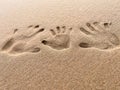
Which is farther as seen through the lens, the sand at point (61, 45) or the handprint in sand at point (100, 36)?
the handprint in sand at point (100, 36)

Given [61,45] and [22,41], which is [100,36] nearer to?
[61,45]

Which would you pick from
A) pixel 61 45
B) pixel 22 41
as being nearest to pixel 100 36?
pixel 61 45

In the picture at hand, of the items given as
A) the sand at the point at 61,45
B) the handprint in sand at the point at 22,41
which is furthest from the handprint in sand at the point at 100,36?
the handprint in sand at the point at 22,41

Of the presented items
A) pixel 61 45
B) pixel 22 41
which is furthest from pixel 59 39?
pixel 22 41

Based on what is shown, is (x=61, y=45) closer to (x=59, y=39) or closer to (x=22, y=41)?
(x=59, y=39)

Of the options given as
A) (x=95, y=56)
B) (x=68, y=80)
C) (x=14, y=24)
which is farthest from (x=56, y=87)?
(x=14, y=24)

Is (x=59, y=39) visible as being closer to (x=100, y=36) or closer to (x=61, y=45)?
(x=61, y=45)

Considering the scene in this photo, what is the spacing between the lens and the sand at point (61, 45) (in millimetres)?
1109

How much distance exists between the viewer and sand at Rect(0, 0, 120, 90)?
1.11m

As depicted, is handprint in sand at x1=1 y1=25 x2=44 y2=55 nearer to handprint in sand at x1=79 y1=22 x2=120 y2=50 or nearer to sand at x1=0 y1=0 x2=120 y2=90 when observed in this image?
sand at x1=0 y1=0 x2=120 y2=90

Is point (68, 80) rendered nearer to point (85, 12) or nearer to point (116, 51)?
point (116, 51)

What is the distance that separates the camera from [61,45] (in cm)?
133

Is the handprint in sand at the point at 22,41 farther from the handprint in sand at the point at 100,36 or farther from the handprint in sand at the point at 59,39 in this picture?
the handprint in sand at the point at 100,36

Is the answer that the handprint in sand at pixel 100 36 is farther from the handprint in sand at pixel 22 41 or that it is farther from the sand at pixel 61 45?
the handprint in sand at pixel 22 41
